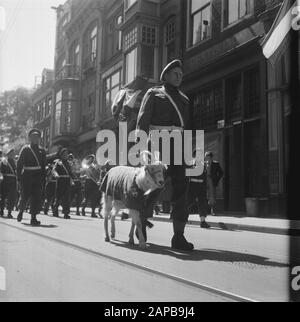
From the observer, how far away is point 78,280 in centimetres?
385

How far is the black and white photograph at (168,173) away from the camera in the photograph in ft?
12.7

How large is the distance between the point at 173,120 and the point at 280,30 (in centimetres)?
748

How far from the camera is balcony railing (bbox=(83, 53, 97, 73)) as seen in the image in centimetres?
3039

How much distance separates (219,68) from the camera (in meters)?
16.0

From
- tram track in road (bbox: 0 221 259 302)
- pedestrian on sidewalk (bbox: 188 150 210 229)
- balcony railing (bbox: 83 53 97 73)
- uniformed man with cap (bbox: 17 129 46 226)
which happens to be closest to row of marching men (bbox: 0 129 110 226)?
uniformed man with cap (bbox: 17 129 46 226)

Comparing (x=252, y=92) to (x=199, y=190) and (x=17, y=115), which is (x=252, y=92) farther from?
(x=17, y=115)

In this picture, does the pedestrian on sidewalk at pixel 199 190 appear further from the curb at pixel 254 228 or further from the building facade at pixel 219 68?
the building facade at pixel 219 68

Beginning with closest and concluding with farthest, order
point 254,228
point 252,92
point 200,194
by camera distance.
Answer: point 254,228 → point 200,194 → point 252,92

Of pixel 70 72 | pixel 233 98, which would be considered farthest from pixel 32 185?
pixel 70 72

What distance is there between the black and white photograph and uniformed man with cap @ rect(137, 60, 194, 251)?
16 mm

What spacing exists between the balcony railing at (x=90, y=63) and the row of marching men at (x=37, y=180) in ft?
42.1

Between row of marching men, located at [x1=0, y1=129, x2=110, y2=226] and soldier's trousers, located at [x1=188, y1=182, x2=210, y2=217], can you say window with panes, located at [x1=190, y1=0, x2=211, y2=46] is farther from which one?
soldier's trousers, located at [x1=188, y1=182, x2=210, y2=217]
